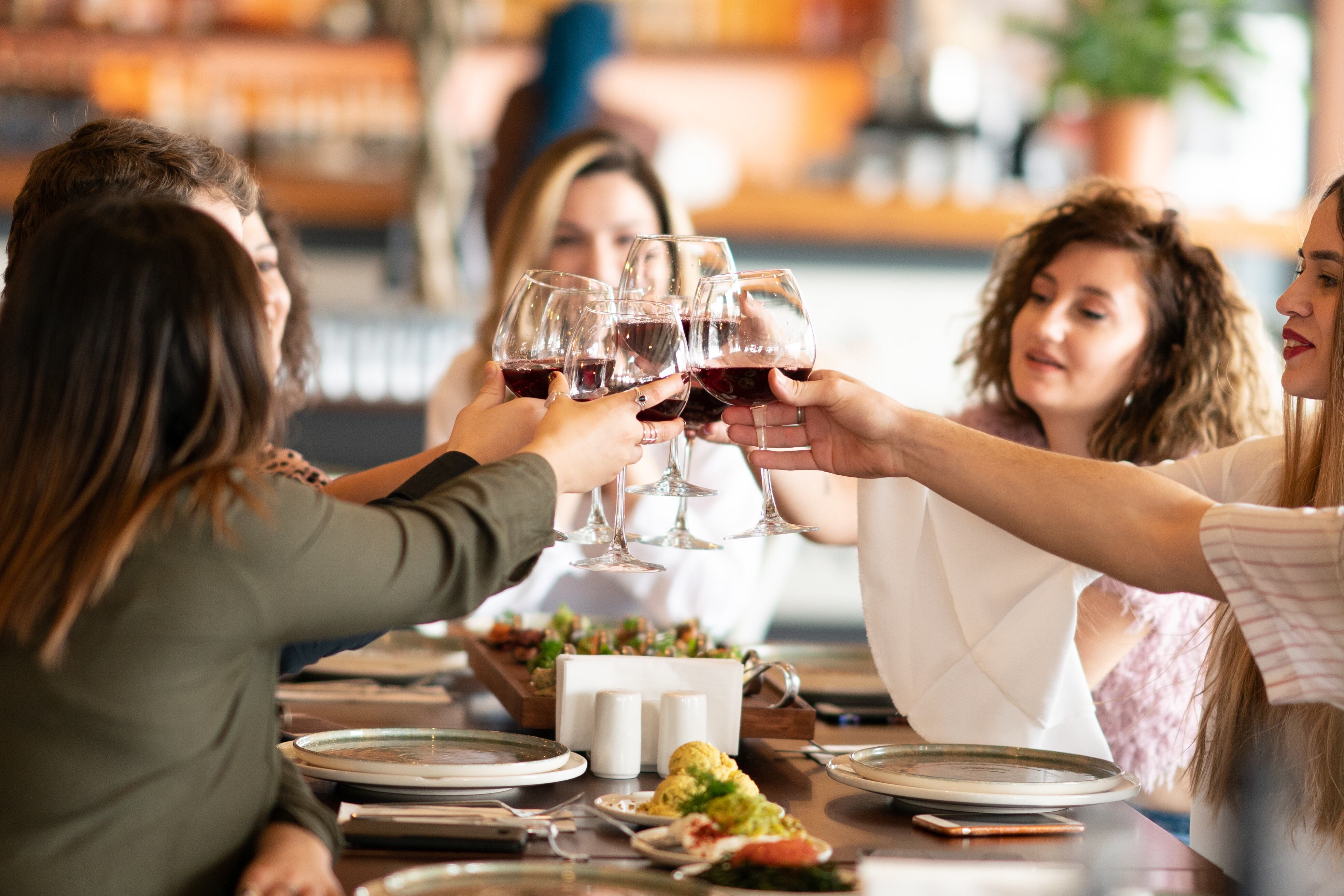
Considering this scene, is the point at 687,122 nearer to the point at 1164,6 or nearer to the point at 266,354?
the point at 1164,6

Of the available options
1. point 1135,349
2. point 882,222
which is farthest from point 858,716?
point 882,222

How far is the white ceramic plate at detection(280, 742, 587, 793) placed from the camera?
1.23m

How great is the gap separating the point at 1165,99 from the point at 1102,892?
337 cm

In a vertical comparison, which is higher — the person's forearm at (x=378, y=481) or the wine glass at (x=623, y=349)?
the wine glass at (x=623, y=349)

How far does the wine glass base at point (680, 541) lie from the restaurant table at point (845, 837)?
0.23 meters

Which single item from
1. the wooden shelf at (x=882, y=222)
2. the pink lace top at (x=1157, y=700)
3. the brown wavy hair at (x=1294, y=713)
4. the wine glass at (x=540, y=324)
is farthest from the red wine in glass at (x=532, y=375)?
the wooden shelf at (x=882, y=222)

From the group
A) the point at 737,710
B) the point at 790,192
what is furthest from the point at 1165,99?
the point at 737,710

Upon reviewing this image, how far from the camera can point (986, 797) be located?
123 cm

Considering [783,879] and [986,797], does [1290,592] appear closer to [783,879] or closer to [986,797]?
[986,797]

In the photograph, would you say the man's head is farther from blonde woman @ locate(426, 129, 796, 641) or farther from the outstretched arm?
blonde woman @ locate(426, 129, 796, 641)

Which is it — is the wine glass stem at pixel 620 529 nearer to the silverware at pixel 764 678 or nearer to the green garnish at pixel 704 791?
the silverware at pixel 764 678

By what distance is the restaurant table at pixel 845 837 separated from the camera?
1.10 meters

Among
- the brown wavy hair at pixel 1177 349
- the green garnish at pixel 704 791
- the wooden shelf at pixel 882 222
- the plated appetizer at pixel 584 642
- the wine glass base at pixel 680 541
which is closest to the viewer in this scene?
the green garnish at pixel 704 791

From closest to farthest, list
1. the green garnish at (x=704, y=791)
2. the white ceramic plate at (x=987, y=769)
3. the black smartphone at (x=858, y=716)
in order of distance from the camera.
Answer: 1. the green garnish at (x=704, y=791)
2. the white ceramic plate at (x=987, y=769)
3. the black smartphone at (x=858, y=716)
